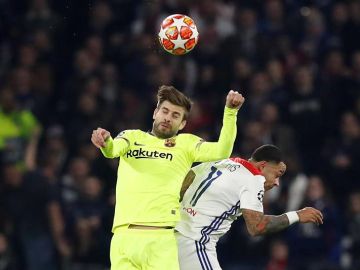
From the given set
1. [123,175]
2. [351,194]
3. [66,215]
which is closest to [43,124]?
[66,215]

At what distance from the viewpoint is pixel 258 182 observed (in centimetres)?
1016

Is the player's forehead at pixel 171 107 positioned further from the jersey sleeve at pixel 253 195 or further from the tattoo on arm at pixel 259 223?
the tattoo on arm at pixel 259 223

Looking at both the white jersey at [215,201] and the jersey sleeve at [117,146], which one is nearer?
the jersey sleeve at [117,146]

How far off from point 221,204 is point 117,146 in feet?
3.80

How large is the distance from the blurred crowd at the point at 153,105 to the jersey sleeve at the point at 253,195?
488 centimetres

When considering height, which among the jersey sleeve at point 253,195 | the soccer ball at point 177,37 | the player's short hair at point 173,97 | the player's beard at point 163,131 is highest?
the soccer ball at point 177,37

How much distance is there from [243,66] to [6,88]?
11.4 ft

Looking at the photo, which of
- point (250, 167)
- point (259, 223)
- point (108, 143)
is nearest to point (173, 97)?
point (108, 143)

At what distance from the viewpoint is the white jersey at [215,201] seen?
33.6 ft

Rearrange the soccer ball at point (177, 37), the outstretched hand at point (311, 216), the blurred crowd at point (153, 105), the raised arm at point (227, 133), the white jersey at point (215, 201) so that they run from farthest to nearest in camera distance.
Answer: the blurred crowd at point (153, 105) → the soccer ball at point (177, 37) → the white jersey at point (215, 201) → the outstretched hand at point (311, 216) → the raised arm at point (227, 133)

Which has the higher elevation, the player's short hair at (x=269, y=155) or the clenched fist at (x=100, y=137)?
the clenched fist at (x=100, y=137)

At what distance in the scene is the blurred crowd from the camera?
595 inches

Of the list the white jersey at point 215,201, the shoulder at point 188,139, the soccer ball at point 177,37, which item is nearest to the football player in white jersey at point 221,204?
the white jersey at point 215,201

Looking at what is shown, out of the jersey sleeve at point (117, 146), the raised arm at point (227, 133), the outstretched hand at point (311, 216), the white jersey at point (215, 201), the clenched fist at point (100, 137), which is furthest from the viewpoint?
the white jersey at point (215, 201)
